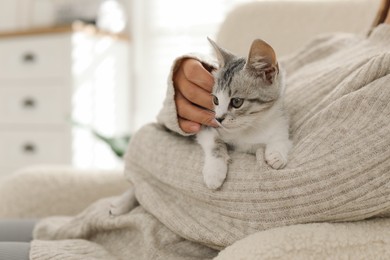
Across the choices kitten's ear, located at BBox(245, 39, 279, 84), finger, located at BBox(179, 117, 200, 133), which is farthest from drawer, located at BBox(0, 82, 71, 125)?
kitten's ear, located at BBox(245, 39, 279, 84)

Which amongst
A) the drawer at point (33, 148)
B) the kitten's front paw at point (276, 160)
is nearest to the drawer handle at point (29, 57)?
the drawer at point (33, 148)

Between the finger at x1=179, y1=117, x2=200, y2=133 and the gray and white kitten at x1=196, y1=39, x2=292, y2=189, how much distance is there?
0.05 ft

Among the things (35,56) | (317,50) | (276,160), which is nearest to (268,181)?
(276,160)

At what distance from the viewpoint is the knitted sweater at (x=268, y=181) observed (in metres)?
0.69

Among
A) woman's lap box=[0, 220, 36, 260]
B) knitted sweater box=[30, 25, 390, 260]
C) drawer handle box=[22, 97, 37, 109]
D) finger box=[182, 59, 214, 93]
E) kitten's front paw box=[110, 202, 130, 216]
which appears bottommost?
drawer handle box=[22, 97, 37, 109]

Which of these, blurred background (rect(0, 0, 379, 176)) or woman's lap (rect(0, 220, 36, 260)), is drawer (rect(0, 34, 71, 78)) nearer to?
blurred background (rect(0, 0, 379, 176))

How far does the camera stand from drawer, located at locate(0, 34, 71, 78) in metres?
2.68

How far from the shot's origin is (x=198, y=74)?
3.00ft

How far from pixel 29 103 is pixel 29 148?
24cm

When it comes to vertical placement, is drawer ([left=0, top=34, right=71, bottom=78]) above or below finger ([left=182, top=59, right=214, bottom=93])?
below

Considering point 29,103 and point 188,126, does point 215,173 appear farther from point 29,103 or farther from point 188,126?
point 29,103

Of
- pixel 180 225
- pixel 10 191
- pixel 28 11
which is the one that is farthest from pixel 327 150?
pixel 28 11

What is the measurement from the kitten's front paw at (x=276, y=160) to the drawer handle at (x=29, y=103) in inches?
88.1

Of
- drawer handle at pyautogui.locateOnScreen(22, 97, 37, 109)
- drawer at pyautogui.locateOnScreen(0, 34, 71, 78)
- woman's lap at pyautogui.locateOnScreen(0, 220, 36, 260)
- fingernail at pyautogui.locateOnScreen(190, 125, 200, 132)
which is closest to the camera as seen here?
fingernail at pyautogui.locateOnScreen(190, 125, 200, 132)
